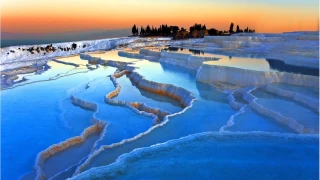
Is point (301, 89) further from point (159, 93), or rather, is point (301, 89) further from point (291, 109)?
point (159, 93)

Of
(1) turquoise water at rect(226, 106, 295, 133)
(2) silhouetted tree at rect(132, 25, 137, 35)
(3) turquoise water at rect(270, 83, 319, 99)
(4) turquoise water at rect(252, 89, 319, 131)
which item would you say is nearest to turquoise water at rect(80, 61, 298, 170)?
(1) turquoise water at rect(226, 106, 295, 133)

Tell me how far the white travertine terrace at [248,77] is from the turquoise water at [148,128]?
0.79 metres

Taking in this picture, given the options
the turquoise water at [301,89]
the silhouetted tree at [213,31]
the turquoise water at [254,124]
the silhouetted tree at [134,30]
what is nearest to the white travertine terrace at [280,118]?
the turquoise water at [254,124]

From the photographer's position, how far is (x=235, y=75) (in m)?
10.6

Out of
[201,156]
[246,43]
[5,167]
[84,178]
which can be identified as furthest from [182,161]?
[246,43]

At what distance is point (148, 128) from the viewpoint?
6.77 metres

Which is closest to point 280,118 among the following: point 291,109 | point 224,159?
point 291,109

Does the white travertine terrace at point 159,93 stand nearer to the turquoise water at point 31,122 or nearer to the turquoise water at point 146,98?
the turquoise water at point 146,98

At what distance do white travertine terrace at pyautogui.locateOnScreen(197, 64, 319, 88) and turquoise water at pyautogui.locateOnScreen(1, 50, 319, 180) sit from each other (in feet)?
2.59

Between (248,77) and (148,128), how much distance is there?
4717mm

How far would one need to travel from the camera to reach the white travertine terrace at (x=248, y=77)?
30.3 feet

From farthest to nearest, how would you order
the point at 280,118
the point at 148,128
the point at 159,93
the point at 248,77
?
1. the point at 159,93
2. the point at 248,77
3. the point at 148,128
4. the point at 280,118

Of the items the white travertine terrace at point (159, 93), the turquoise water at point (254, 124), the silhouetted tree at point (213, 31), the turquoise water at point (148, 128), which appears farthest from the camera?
the silhouetted tree at point (213, 31)

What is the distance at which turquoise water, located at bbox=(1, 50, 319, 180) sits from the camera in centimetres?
349
